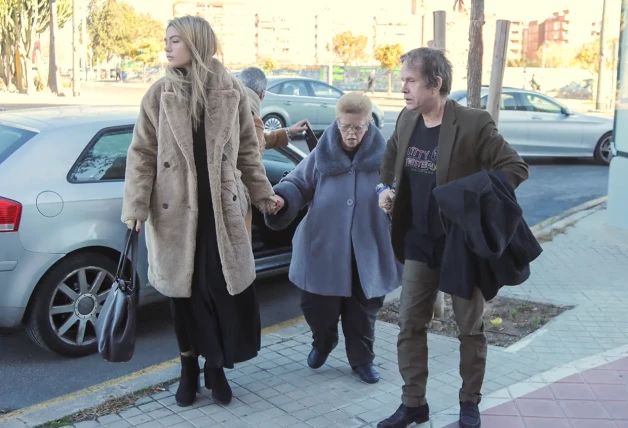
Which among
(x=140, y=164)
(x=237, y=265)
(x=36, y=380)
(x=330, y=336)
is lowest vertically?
(x=36, y=380)

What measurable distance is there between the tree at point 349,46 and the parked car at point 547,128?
67.9m

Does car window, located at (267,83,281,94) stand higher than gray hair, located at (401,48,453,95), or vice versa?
gray hair, located at (401,48,453,95)

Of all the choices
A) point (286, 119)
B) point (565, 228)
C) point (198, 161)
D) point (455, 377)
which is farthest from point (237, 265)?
point (286, 119)

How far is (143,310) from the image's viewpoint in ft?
19.0

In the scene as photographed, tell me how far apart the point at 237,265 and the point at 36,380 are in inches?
65.4

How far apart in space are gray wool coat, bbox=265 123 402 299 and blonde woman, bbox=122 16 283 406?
49 cm

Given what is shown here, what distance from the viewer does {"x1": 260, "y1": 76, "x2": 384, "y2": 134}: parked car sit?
17359mm

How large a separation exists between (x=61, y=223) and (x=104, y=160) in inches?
23.4

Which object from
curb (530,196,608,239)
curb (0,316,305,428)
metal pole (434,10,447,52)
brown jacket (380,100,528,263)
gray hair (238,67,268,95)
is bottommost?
curb (0,316,305,428)

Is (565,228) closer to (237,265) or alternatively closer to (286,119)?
(237,265)

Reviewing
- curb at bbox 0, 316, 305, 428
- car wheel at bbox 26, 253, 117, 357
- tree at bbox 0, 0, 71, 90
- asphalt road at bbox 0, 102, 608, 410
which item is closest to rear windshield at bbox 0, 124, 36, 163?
car wheel at bbox 26, 253, 117, 357

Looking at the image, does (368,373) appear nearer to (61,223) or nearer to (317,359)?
(317,359)

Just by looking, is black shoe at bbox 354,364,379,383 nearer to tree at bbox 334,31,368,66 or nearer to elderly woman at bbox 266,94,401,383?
elderly woman at bbox 266,94,401,383

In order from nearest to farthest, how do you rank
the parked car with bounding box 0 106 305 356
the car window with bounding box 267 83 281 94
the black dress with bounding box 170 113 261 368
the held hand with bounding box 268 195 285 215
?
the black dress with bounding box 170 113 261 368 → the held hand with bounding box 268 195 285 215 → the parked car with bounding box 0 106 305 356 → the car window with bounding box 267 83 281 94
